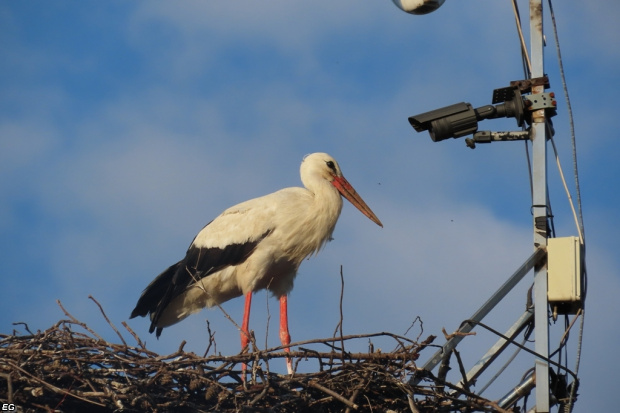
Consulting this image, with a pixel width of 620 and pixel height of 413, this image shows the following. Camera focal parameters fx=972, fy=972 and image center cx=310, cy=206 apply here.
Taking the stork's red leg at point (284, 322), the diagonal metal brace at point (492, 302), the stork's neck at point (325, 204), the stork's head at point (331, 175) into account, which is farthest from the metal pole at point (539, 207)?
the stork's red leg at point (284, 322)

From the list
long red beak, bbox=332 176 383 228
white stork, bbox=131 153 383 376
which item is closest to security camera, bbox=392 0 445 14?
white stork, bbox=131 153 383 376

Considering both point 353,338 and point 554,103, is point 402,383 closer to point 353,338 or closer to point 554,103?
point 353,338

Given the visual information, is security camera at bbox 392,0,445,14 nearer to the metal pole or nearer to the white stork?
the metal pole

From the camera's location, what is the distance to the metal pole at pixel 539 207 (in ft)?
16.8

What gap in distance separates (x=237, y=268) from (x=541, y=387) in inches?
139

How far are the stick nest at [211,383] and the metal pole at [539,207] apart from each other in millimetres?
560

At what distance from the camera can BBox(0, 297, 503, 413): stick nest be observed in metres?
5.67

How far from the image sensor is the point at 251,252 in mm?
8047

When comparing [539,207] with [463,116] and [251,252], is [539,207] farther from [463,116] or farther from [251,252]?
[251,252]

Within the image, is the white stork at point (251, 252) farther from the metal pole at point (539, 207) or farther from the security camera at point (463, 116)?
the metal pole at point (539, 207)

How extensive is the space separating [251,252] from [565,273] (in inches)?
132

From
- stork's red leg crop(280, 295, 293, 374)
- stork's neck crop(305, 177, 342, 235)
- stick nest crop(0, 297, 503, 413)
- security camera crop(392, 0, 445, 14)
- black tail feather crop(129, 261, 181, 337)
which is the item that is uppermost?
stork's neck crop(305, 177, 342, 235)

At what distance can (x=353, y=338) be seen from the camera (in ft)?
18.6

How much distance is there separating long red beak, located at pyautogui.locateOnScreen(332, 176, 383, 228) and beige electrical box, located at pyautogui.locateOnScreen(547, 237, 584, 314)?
10.8 feet
